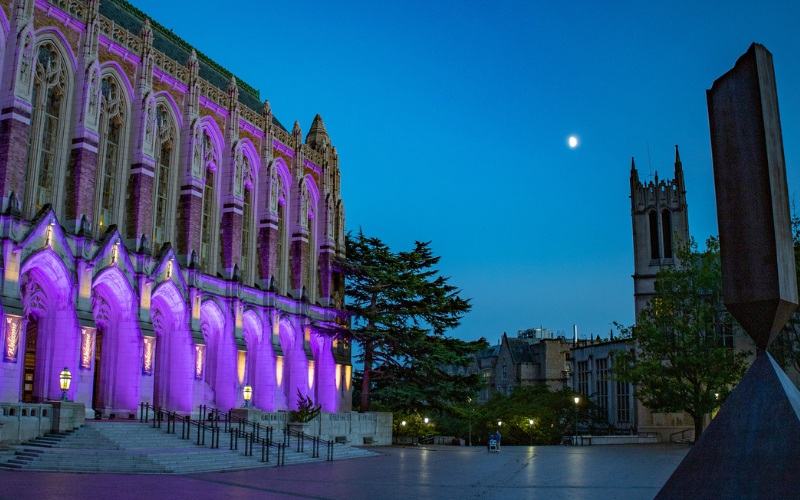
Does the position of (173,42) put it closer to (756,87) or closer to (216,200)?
(216,200)

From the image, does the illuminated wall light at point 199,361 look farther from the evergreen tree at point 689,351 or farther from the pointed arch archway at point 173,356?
the evergreen tree at point 689,351

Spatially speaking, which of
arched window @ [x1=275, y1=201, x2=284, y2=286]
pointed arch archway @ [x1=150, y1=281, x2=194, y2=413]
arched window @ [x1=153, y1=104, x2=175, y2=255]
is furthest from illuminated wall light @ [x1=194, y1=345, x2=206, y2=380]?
arched window @ [x1=275, y1=201, x2=284, y2=286]

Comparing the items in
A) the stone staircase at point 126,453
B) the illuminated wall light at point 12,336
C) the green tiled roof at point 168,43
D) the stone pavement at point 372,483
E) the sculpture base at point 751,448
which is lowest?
the stone pavement at point 372,483

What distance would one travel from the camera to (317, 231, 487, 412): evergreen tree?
45.6 m

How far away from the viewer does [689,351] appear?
40.2 meters

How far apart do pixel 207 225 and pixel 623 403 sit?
39980 millimetres

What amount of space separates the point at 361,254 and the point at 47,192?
73.2 ft

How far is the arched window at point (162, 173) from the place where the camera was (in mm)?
36969

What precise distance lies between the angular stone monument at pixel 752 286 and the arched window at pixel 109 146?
27291mm

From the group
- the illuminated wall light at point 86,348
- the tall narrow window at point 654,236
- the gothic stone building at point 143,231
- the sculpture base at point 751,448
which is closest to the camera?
the sculpture base at point 751,448

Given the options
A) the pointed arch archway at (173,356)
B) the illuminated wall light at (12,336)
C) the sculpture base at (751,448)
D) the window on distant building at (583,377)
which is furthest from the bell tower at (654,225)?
the sculpture base at (751,448)

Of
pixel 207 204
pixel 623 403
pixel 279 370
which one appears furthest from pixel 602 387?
pixel 207 204

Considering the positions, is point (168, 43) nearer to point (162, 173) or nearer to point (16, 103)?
point (162, 173)

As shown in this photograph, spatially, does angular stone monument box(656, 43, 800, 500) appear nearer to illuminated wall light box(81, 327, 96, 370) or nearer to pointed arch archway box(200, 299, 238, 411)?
illuminated wall light box(81, 327, 96, 370)
